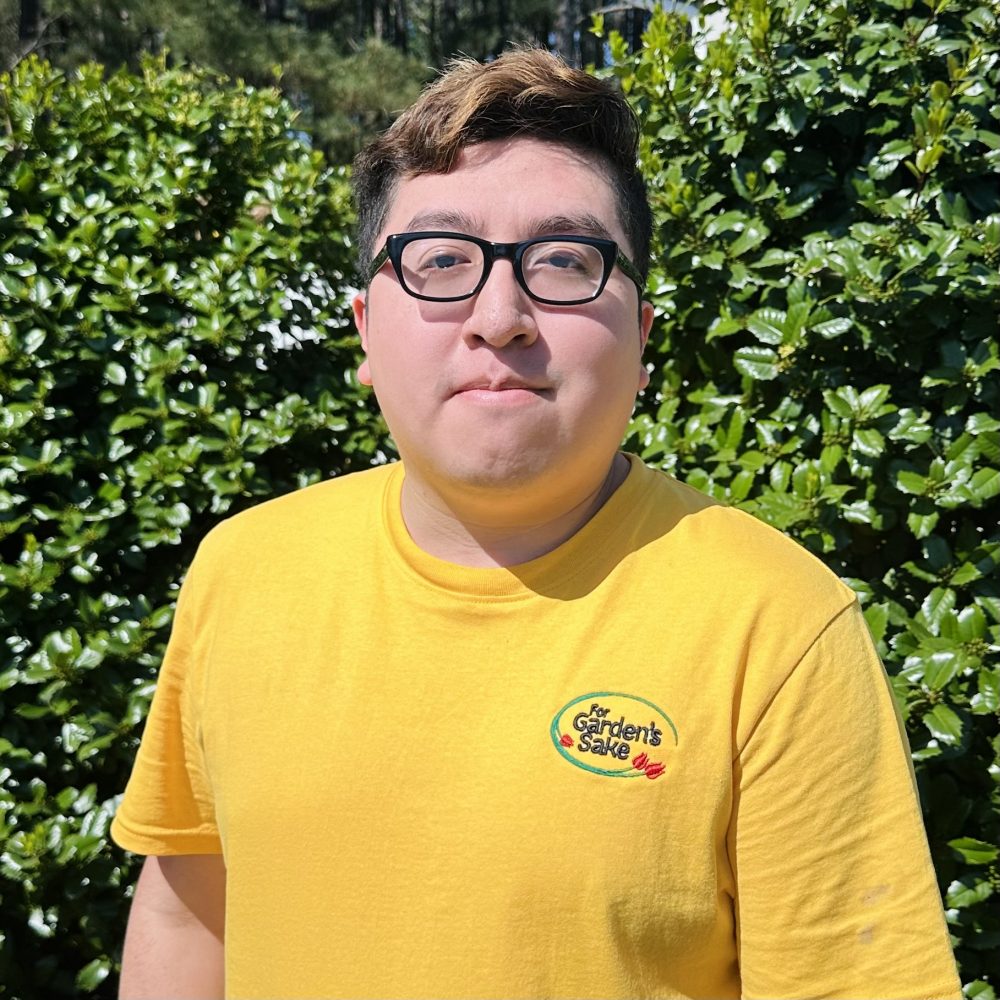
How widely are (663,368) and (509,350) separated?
1.45 meters

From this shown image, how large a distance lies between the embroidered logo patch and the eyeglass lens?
0.51 meters

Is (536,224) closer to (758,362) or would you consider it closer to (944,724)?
(758,362)

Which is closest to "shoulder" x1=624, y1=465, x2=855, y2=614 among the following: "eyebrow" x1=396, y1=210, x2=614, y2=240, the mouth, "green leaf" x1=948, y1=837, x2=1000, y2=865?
the mouth

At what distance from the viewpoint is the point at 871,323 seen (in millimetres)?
2193

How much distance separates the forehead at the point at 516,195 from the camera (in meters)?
1.30

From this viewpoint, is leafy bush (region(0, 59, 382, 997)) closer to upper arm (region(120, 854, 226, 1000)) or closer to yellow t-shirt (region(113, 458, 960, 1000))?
upper arm (region(120, 854, 226, 1000))

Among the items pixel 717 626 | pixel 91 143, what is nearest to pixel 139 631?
pixel 91 143

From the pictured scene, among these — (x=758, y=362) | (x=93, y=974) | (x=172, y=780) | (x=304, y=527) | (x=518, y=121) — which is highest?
(x=518, y=121)

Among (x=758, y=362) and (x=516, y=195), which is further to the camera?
(x=758, y=362)

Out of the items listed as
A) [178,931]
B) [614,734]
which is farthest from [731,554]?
[178,931]

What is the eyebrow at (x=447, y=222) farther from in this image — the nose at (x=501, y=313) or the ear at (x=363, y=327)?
the ear at (x=363, y=327)

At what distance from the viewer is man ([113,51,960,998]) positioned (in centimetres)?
117

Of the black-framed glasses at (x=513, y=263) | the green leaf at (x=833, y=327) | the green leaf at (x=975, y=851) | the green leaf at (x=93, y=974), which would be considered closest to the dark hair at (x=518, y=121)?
the black-framed glasses at (x=513, y=263)

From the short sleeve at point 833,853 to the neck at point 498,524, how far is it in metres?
0.37
